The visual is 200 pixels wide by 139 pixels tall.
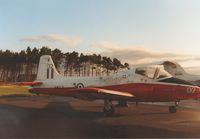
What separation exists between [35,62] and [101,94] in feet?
296

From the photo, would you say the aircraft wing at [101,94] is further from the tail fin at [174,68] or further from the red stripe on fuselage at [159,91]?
the tail fin at [174,68]

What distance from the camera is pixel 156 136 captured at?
9.45m

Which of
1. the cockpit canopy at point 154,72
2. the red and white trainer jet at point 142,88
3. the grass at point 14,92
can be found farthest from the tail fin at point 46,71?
the grass at point 14,92

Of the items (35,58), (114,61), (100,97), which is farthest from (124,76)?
(114,61)

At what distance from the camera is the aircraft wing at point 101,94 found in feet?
46.8

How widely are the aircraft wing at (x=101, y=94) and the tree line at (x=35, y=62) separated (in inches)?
3137

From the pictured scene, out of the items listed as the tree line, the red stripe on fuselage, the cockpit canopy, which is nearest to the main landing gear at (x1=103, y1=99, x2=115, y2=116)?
the red stripe on fuselage

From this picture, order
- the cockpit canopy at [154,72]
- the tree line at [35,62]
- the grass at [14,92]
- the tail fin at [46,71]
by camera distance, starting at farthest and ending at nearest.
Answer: the tree line at [35,62], the grass at [14,92], the tail fin at [46,71], the cockpit canopy at [154,72]

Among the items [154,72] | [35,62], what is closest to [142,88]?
[154,72]

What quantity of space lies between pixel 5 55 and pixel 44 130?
98141mm

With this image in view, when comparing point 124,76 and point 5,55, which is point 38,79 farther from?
point 5,55

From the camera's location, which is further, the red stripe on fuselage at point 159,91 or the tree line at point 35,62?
the tree line at point 35,62

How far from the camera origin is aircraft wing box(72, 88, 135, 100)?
14266 mm

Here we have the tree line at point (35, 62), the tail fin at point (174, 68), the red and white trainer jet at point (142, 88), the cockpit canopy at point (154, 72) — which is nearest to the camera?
the red and white trainer jet at point (142, 88)
